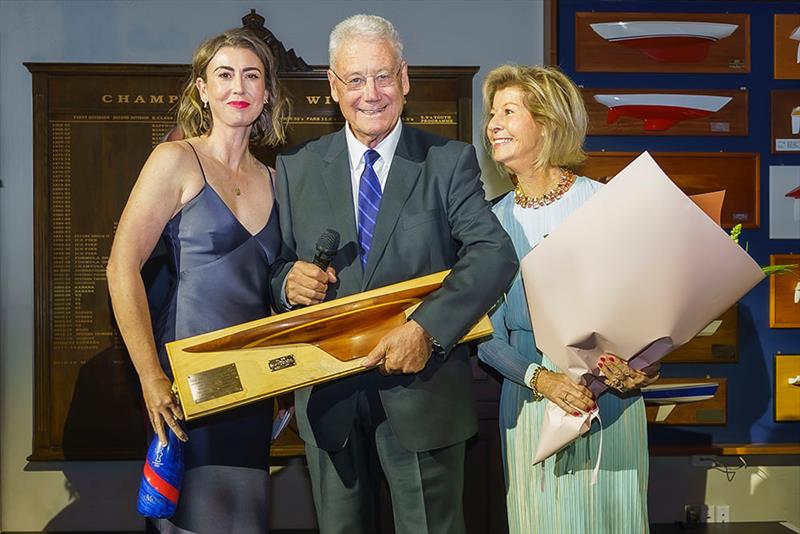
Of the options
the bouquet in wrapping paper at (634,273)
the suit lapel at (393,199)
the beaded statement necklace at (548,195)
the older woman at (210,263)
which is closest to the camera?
the bouquet in wrapping paper at (634,273)

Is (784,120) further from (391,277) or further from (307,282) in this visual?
(307,282)

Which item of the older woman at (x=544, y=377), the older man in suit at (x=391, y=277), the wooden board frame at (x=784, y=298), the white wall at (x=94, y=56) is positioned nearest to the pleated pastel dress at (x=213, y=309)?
the older man in suit at (x=391, y=277)

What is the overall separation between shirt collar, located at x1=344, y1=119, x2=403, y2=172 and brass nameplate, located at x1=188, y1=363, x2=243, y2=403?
53 cm

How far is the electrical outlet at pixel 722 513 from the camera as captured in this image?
4.45 metres

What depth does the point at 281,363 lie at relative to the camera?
1.81m

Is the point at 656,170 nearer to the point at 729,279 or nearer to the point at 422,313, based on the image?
the point at 729,279

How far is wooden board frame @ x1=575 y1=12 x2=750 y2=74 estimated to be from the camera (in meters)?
4.22

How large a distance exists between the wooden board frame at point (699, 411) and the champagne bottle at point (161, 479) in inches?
111

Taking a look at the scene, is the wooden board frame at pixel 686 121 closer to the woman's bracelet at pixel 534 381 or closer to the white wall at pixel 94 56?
the white wall at pixel 94 56

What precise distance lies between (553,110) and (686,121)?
91.6 inches

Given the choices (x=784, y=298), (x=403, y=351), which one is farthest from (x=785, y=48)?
(x=403, y=351)

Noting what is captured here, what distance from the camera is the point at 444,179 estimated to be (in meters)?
1.91

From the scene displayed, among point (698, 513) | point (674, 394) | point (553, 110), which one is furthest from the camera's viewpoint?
point (698, 513)

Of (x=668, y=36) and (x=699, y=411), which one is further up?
(x=668, y=36)
